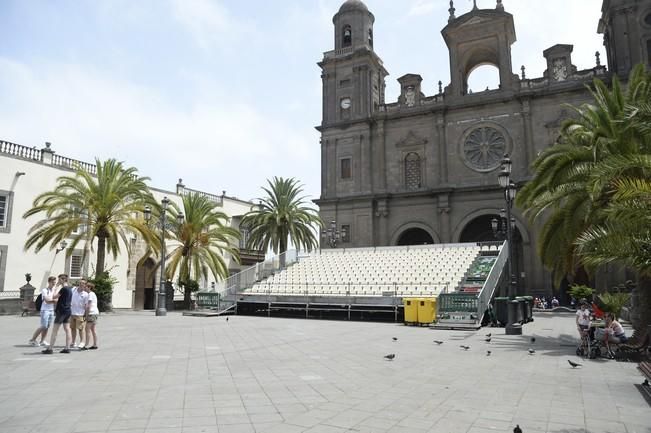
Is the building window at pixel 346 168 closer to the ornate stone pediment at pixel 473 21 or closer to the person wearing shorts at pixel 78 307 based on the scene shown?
the ornate stone pediment at pixel 473 21

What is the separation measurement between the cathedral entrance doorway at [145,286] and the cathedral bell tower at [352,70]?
20.6m

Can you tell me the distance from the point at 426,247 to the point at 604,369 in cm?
2232

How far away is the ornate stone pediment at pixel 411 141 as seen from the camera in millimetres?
39562

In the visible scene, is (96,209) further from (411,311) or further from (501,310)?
(501,310)

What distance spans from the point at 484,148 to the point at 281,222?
58.7ft

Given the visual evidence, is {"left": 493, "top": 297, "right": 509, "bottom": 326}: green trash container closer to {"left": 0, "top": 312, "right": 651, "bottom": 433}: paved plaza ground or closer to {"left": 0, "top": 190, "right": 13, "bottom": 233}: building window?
{"left": 0, "top": 312, "right": 651, "bottom": 433}: paved plaza ground

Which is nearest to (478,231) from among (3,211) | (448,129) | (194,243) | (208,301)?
(448,129)

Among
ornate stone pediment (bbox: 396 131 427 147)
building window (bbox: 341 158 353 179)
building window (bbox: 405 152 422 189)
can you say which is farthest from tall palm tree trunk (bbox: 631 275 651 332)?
building window (bbox: 341 158 353 179)

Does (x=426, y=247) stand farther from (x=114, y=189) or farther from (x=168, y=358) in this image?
(x=168, y=358)

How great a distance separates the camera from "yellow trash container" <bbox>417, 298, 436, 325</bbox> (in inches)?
767

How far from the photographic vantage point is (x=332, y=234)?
38.3 m

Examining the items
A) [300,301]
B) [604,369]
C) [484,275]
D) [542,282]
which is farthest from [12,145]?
[542,282]

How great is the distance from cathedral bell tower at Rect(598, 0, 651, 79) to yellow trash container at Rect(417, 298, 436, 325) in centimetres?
2657

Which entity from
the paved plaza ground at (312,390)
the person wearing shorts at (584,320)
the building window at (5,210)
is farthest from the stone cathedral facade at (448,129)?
the paved plaza ground at (312,390)
